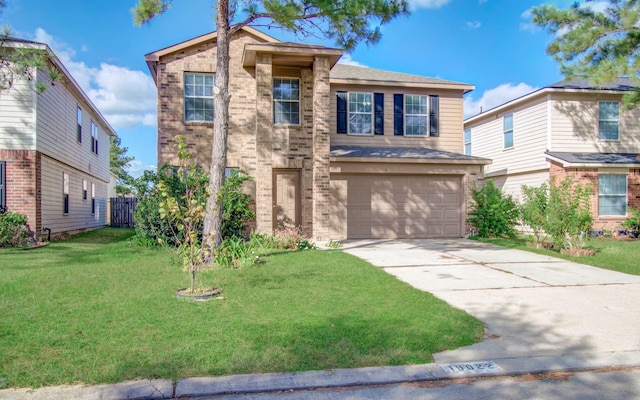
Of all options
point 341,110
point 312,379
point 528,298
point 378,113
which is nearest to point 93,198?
point 341,110

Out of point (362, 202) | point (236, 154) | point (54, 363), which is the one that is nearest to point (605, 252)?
point (362, 202)

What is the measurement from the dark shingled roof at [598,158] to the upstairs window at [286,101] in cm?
951

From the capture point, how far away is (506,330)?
472 centimetres

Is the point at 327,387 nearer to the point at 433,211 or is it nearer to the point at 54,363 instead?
the point at 54,363

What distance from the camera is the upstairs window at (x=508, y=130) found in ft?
61.9

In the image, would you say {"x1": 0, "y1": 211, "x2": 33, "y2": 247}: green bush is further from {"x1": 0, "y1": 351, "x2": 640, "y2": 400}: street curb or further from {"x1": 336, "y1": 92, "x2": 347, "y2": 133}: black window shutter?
{"x1": 0, "y1": 351, "x2": 640, "y2": 400}: street curb

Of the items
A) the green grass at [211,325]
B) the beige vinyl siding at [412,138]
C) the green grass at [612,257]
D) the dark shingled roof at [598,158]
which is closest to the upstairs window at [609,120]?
the dark shingled roof at [598,158]

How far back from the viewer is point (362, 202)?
14.5m

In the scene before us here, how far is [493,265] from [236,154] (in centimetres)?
815

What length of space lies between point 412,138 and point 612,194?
7.51m

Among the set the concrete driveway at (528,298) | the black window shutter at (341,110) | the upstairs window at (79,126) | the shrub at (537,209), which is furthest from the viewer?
the upstairs window at (79,126)

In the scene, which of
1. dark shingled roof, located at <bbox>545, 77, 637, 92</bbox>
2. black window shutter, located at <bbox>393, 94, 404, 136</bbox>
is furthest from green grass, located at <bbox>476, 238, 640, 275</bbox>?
dark shingled roof, located at <bbox>545, 77, 637, 92</bbox>

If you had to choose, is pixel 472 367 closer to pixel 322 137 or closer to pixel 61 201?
pixel 322 137

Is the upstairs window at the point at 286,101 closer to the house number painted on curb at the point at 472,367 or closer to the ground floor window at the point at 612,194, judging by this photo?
the house number painted on curb at the point at 472,367
